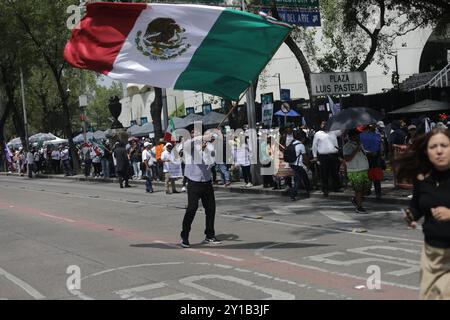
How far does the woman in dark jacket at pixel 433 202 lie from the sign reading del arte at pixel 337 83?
419 inches

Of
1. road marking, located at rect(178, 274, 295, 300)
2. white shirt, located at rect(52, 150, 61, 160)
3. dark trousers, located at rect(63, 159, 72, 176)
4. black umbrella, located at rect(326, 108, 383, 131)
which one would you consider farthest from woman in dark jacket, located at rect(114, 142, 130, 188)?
road marking, located at rect(178, 274, 295, 300)

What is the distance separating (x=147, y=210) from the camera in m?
14.7

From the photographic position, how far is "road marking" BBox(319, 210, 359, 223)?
11547mm

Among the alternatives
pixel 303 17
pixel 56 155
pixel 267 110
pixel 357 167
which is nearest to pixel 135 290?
pixel 357 167

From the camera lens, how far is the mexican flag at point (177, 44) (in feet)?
28.2

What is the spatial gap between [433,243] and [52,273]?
5255 mm

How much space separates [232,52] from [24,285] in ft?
14.5

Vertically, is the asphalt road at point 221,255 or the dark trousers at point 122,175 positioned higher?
the dark trousers at point 122,175

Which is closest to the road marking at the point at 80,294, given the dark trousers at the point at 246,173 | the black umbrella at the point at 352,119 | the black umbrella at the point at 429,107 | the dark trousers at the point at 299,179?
the black umbrella at the point at 352,119

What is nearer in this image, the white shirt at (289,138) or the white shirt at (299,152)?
the white shirt at (299,152)

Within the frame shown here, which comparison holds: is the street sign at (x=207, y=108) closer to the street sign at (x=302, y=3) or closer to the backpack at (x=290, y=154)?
the street sign at (x=302, y=3)

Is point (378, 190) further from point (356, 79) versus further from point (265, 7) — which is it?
point (265, 7)

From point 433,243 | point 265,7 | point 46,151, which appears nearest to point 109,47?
point 433,243

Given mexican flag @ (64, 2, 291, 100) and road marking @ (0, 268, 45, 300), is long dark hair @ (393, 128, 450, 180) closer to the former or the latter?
road marking @ (0, 268, 45, 300)
